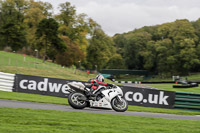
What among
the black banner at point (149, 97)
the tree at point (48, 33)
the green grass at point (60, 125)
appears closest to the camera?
the green grass at point (60, 125)

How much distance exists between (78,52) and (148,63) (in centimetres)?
2884

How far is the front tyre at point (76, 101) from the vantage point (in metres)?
11.2

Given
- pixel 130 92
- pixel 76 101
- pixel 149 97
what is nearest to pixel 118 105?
pixel 76 101

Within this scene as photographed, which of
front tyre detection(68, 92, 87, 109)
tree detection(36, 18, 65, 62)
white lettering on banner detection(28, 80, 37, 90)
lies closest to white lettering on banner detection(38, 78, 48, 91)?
white lettering on banner detection(28, 80, 37, 90)

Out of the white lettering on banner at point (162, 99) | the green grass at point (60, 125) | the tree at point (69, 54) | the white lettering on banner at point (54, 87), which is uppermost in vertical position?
the tree at point (69, 54)

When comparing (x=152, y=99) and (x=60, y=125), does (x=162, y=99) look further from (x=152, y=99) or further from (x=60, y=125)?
(x=60, y=125)

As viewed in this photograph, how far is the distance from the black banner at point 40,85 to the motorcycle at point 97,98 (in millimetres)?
5669

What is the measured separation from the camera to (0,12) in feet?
214

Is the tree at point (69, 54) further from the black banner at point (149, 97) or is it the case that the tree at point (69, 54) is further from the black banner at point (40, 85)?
the black banner at point (149, 97)

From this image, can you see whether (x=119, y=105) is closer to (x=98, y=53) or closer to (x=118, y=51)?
(x=98, y=53)

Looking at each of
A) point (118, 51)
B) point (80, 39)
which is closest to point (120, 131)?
point (80, 39)

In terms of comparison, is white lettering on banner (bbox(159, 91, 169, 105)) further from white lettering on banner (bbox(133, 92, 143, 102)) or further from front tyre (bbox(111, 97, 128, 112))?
front tyre (bbox(111, 97, 128, 112))

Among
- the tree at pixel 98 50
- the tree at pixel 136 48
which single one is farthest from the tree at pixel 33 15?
the tree at pixel 136 48

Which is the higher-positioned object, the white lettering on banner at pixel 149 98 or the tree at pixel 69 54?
the tree at pixel 69 54
